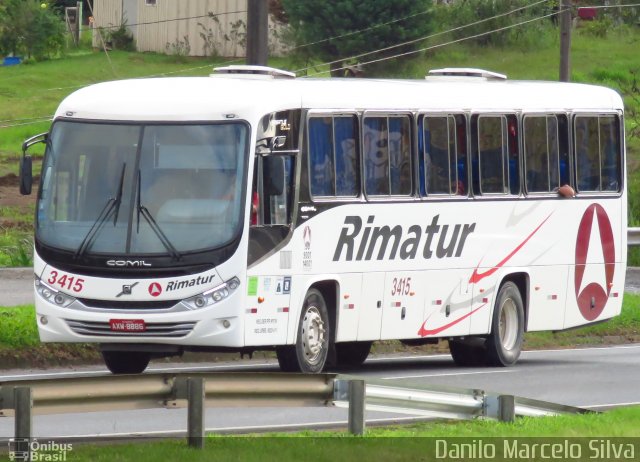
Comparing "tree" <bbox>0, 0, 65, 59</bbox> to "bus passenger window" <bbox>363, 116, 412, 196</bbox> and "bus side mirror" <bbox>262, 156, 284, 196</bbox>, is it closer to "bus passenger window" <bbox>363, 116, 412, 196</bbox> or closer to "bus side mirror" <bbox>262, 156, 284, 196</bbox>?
"bus passenger window" <bbox>363, 116, 412, 196</bbox>

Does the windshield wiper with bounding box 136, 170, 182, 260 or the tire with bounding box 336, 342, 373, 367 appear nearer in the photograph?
the windshield wiper with bounding box 136, 170, 182, 260

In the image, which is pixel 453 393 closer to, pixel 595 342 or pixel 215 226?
pixel 215 226

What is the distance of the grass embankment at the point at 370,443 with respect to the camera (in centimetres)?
1047

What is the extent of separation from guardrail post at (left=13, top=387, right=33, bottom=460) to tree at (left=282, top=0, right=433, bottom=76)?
47559 mm

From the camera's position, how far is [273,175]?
16734mm

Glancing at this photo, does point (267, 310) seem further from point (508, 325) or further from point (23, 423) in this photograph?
point (23, 423)

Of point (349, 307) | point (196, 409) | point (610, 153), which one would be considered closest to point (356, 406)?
point (196, 409)

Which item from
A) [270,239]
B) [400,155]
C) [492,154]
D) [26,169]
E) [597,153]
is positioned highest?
[597,153]

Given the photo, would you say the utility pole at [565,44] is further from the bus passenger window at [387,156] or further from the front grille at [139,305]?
the front grille at [139,305]

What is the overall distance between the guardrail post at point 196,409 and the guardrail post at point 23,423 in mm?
1176

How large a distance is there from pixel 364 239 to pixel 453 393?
238 inches

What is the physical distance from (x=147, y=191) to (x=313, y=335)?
7.73 feet

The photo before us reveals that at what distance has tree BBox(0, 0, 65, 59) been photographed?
65.3 m

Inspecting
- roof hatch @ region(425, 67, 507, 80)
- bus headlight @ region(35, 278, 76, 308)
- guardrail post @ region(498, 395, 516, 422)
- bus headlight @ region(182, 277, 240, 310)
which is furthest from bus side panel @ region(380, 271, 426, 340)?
guardrail post @ region(498, 395, 516, 422)
